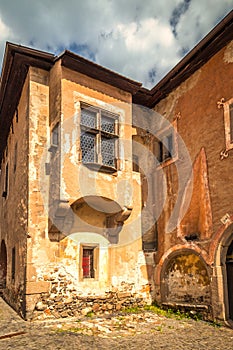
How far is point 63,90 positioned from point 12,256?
5.75m

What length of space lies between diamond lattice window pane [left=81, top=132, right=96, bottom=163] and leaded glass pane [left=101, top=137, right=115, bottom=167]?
378mm

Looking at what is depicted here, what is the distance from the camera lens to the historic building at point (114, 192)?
862cm

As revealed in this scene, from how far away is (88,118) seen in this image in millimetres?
9750

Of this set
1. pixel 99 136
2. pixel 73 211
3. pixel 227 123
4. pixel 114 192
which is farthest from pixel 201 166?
pixel 73 211

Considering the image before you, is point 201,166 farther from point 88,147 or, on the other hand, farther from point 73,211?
point 73,211

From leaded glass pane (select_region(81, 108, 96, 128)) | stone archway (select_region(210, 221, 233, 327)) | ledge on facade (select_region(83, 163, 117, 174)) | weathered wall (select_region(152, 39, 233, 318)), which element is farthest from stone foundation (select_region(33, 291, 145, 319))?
leaded glass pane (select_region(81, 108, 96, 128))

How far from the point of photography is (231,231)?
8.23m

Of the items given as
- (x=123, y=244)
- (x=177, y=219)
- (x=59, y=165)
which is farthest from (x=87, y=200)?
(x=177, y=219)

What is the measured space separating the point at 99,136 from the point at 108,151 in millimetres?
597

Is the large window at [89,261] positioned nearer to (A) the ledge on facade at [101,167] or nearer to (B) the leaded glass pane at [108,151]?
(A) the ledge on facade at [101,167]

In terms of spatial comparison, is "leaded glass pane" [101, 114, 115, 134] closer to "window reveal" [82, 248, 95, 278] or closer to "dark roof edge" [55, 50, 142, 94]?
"dark roof edge" [55, 50, 142, 94]

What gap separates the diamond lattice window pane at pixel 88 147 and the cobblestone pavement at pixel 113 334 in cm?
433

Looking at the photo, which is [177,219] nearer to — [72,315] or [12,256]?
[72,315]

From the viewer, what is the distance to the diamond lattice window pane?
31.1 ft
